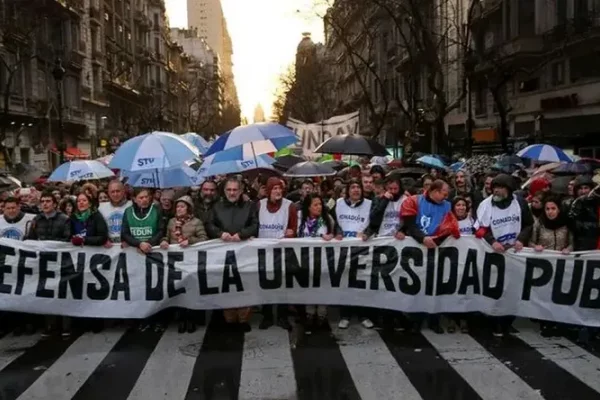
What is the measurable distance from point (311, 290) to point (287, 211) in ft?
3.24

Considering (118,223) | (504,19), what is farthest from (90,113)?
(118,223)

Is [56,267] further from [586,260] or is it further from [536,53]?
[536,53]

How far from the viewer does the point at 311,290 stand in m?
7.93

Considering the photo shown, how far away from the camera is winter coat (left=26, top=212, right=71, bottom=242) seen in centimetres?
810

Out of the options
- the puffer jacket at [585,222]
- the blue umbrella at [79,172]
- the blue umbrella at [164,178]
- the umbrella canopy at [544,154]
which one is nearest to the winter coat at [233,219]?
A: the blue umbrella at [164,178]

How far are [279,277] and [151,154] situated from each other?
277cm

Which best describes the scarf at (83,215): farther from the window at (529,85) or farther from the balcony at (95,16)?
the balcony at (95,16)

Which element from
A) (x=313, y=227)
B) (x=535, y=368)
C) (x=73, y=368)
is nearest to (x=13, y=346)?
Result: (x=73, y=368)

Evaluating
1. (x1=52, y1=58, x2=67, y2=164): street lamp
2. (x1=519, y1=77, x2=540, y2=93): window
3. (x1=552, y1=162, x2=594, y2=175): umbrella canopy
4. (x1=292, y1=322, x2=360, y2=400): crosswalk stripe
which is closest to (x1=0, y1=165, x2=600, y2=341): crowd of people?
(x1=292, y1=322, x2=360, y2=400): crosswalk stripe

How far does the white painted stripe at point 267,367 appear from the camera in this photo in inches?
231

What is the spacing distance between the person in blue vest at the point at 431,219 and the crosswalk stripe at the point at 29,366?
3.88m

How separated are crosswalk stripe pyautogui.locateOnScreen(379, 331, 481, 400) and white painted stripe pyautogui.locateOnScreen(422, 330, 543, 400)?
2.9 inches

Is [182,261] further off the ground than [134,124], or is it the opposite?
[134,124]

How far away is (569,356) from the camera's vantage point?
6.81 m
